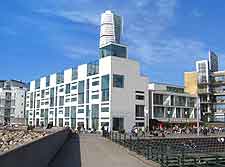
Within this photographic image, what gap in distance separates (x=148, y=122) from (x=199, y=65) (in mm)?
34319

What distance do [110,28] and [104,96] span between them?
108 ft

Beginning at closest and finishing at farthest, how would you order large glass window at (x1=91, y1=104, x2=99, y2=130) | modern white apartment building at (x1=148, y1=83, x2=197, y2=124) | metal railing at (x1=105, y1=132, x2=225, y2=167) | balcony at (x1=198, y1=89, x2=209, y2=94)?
metal railing at (x1=105, y1=132, x2=225, y2=167) → large glass window at (x1=91, y1=104, x2=99, y2=130) → modern white apartment building at (x1=148, y1=83, x2=197, y2=124) → balcony at (x1=198, y1=89, x2=209, y2=94)

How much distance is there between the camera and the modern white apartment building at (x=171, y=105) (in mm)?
97188

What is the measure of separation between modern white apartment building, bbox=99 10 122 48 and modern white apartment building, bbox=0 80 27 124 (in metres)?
54.0

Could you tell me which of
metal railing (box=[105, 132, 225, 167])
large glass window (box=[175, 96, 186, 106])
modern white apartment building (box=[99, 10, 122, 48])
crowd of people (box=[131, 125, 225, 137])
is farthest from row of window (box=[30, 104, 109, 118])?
metal railing (box=[105, 132, 225, 167])

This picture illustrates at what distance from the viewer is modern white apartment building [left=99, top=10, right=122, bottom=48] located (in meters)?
111

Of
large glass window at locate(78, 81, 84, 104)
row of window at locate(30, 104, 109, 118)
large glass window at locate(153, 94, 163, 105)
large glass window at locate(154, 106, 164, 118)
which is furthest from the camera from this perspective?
large glass window at locate(153, 94, 163, 105)

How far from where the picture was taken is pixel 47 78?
4707 inches

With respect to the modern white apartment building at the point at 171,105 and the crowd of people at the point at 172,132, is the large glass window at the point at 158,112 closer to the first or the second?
the modern white apartment building at the point at 171,105

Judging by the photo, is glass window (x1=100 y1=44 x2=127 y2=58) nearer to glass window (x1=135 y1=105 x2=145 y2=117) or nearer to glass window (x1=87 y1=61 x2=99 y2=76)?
glass window (x1=87 y1=61 x2=99 y2=76)

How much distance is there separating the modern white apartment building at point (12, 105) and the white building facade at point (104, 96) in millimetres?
46051

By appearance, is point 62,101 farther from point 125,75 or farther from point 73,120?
point 125,75

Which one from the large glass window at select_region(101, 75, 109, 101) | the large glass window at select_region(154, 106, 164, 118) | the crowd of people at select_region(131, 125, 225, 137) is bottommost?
the crowd of people at select_region(131, 125, 225, 137)

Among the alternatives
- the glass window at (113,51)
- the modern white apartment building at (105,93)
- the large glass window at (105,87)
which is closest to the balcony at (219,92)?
the modern white apartment building at (105,93)
